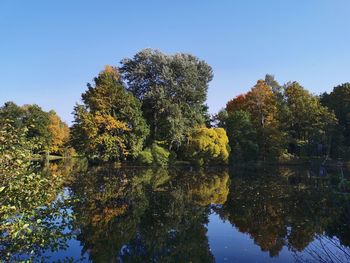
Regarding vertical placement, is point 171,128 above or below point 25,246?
above

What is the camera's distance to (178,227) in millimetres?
13570

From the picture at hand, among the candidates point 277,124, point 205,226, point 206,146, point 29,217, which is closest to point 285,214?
point 205,226

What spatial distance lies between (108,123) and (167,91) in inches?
349

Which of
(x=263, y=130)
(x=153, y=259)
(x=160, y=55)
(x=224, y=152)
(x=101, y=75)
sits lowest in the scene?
(x=153, y=259)

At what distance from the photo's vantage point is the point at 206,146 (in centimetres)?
4300

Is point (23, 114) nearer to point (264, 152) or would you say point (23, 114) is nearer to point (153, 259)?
point (264, 152)

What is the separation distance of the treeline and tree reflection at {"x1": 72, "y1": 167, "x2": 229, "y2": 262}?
17.4 metres

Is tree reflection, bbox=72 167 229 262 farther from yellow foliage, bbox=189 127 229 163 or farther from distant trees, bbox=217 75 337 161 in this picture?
distant trees, bbox=217 75 337 161

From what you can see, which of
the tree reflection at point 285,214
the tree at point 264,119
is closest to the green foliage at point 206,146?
the tree at point 264,119

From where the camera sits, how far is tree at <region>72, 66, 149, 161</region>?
39.6 m

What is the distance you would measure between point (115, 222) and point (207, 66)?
125 ft

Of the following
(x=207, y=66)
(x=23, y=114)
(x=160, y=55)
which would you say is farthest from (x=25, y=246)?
(x=23, y=114)

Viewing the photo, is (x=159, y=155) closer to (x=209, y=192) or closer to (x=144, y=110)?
(x=144, y=110)

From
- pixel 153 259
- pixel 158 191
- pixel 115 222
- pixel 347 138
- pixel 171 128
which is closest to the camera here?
pixel 153 259
